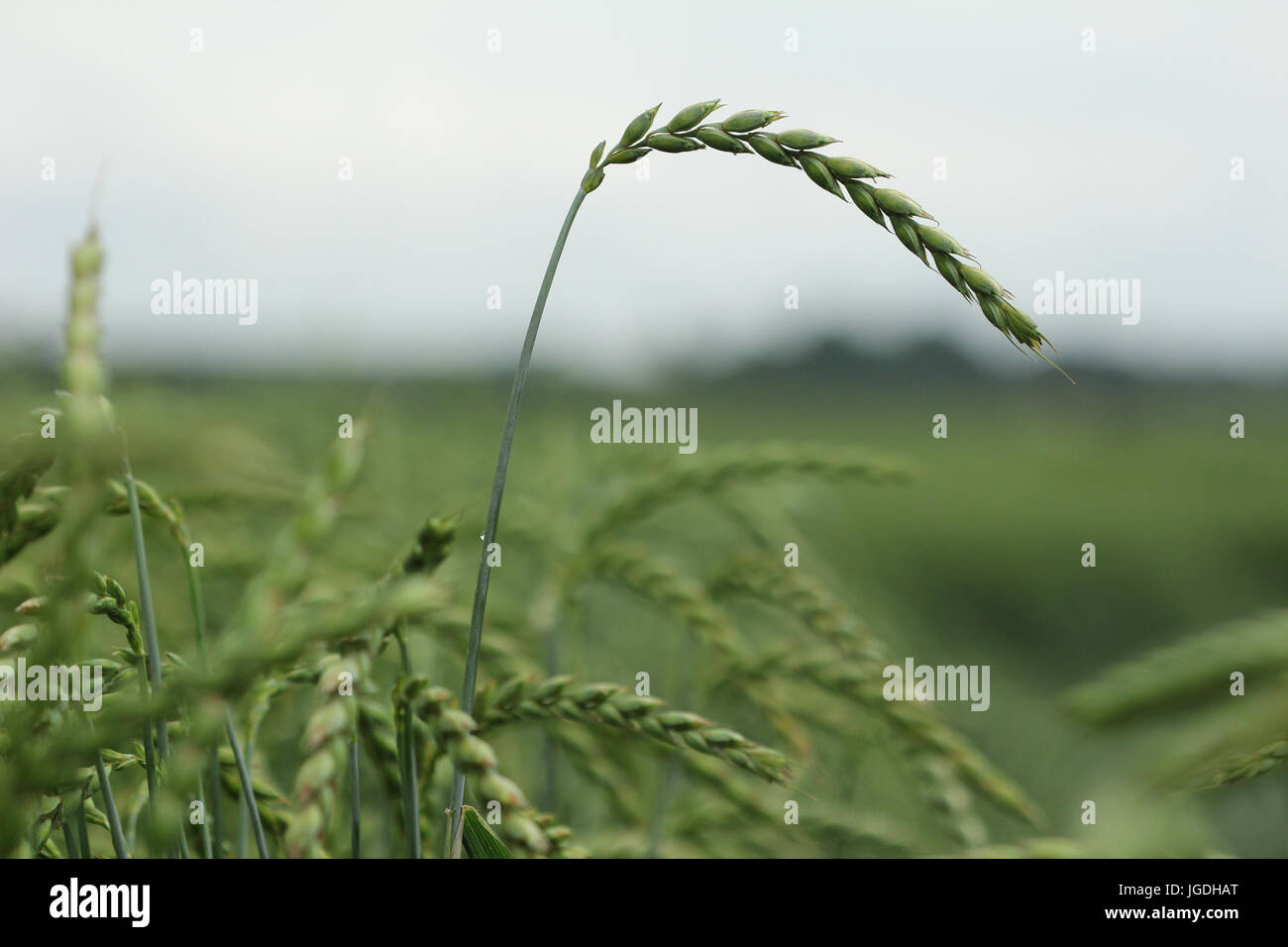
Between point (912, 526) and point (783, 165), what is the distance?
1981 cm

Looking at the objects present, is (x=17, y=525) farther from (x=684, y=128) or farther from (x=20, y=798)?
(x=684, y=128)

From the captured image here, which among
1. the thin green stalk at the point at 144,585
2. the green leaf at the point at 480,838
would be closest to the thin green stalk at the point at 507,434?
the green leaf at the point at 480,838

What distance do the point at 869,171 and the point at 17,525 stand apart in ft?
2.37

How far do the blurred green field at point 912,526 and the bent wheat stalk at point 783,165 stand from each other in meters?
0.09

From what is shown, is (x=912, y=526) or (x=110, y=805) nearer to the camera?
(x=110, y=805)

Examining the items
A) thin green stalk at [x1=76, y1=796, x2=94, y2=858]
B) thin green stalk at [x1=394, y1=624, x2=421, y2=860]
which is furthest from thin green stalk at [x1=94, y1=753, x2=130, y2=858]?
thin green stalk at [x1=394, y1=624, x2=421, y2=860]

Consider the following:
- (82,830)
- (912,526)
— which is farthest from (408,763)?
(912,526)

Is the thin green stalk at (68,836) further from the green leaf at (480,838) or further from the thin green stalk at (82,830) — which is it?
the green leaf at (480,838)

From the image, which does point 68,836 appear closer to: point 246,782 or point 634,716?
point 246,782

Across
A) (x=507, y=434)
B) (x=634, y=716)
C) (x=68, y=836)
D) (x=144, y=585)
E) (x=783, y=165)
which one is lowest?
(x=68, y=836)

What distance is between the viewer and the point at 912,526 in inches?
771

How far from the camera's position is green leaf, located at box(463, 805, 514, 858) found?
753mm

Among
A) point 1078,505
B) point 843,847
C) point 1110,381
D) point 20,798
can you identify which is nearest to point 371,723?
point 20,798

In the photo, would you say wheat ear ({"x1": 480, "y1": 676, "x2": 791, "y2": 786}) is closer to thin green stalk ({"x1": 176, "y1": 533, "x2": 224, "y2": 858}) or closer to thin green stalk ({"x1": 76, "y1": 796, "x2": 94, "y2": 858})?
thin green stalk ({"x1": 176, "y1": 533, "x2": 224, "y2": 858})
